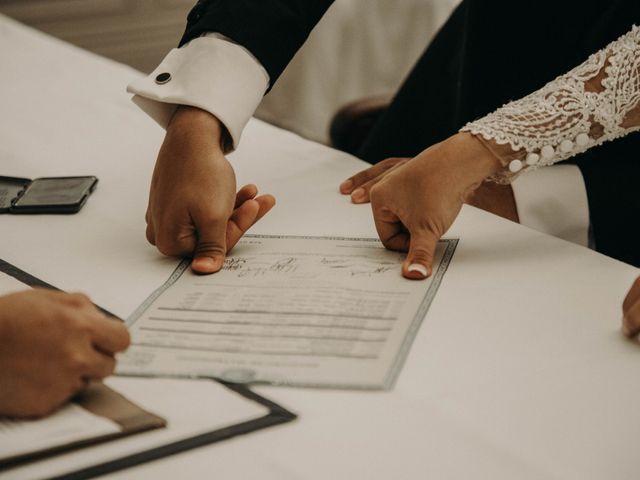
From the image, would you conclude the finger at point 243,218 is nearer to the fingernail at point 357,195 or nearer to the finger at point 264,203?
the finger at point 264,203

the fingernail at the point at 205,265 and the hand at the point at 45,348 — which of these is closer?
the hand at the point at 45,348

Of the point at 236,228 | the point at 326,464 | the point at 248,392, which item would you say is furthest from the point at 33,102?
the point at 326,464

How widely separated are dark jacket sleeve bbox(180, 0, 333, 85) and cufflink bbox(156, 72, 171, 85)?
0.08 m

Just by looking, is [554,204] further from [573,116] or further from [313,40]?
[313,40]

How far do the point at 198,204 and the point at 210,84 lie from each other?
0.82ft

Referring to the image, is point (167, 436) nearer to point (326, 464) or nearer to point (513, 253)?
point (326, 464)

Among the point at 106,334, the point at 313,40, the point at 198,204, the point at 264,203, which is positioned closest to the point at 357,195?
the point at 264,203

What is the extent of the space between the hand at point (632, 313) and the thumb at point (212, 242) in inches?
16.1

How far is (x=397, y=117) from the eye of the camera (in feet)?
5.30

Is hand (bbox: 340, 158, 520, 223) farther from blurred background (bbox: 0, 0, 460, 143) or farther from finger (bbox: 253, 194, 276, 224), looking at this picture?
blurred background (bbox: 0, 0, 460, 143)

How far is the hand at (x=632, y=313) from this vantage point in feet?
2.43

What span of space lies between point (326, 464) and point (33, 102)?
119cm

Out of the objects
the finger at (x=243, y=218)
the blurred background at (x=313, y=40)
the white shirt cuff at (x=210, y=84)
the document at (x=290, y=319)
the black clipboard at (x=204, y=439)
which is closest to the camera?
the black clipboard at (x=204, y=439)

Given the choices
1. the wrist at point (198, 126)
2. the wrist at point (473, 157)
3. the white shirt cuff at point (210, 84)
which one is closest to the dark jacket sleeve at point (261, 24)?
the white shirt cuff at point (210, 84)
